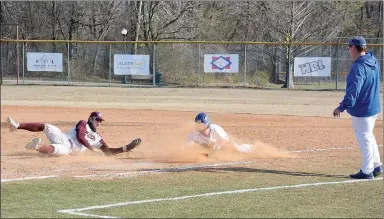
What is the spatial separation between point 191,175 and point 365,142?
7.82ft

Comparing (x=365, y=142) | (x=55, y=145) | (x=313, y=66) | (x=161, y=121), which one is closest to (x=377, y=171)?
(x=365, y=142)

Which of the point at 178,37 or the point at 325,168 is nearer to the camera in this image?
the point at 325,168

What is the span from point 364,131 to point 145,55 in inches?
1011

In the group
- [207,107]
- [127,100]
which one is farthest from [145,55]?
[207,107]

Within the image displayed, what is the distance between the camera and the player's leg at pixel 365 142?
31.2 feet

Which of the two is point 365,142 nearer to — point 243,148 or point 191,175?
point 191,175

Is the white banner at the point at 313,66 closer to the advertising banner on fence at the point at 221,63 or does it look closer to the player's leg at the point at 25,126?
the advertising banner on fence at the point at 221,63

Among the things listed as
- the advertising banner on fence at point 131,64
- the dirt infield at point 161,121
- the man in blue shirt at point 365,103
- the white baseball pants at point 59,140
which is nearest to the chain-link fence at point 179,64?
the advertising banner on fence at point 131,64

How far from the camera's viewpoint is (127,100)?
89.5 feet

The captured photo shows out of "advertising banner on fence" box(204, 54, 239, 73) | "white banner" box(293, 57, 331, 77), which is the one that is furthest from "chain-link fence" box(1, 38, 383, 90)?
"white banner" box(293, 57, 331, 77)

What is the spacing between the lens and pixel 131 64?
35.1 m

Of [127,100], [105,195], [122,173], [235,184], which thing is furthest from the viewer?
[127,100]

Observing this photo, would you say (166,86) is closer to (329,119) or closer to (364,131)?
(329,119)

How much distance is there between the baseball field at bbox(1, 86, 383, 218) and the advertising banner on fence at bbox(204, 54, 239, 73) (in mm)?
13404
